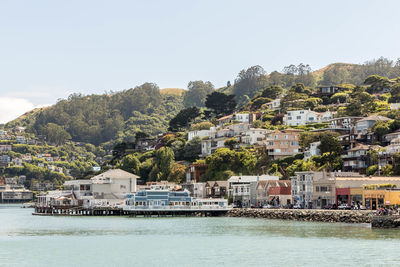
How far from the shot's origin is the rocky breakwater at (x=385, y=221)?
67.9 metres

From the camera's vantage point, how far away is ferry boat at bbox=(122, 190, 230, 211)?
106500 millimetres

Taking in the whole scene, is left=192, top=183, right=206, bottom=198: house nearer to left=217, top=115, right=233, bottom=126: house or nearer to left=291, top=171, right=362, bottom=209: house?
left=291, top=171, right=362, bottom=209: house

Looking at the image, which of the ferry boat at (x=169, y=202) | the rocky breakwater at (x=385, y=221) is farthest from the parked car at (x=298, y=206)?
the rocky breakwater at (x=385, y=221)

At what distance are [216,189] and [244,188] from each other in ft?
27.3

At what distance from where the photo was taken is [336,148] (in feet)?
357

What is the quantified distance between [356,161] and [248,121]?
55.2 meters

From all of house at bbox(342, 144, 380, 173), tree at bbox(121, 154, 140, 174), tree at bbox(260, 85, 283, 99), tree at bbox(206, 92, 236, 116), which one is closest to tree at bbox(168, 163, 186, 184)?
tree at bbox(121, 154, 140, 174)

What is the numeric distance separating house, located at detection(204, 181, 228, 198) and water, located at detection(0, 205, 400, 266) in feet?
127

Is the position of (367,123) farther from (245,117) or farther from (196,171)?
(245,117)

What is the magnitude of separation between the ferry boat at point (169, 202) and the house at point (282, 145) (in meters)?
21.8

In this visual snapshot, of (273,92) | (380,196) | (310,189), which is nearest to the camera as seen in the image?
(380,196)

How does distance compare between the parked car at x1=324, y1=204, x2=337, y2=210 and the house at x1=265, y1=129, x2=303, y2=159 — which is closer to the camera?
the parked car at x1=324, y1=204, x2=337, y2=210

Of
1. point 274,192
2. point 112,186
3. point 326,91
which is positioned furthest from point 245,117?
point 274,192

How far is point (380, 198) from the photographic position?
271ft
